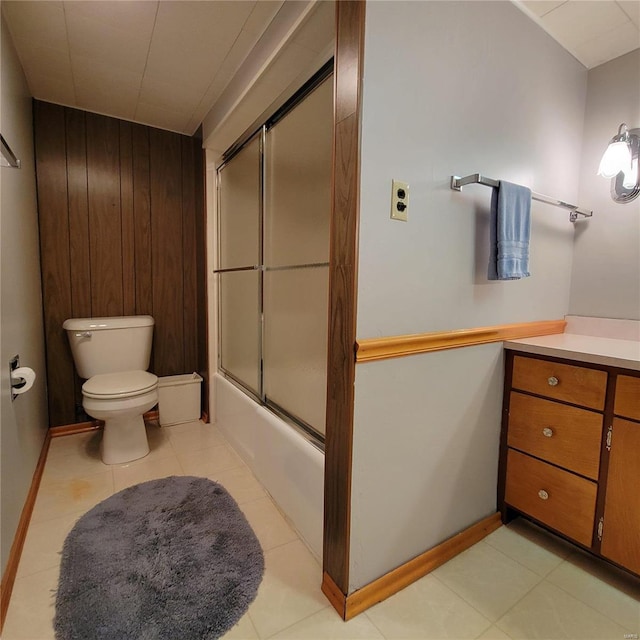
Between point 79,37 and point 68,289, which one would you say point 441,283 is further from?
point 68,289

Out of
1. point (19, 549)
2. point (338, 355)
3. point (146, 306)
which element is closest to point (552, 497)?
point (338, 355)

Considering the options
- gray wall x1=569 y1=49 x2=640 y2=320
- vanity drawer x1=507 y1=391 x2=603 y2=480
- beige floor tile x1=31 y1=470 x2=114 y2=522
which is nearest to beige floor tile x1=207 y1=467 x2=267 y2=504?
beige floor tile x1=31 y1=470 x2=114 y2=522

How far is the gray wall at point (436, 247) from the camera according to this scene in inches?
41.1

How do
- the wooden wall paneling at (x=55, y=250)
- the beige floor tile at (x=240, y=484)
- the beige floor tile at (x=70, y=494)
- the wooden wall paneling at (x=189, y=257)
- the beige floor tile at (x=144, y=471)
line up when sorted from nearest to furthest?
the beige floor tile at (x=70, y=494)
the beige floor tile at (x=240, y=484)
the beige floor tile at (x=144, y=471)
the wooden wall paneling at (x=55, y=250)
the wooden wall paneling at (x=189, y=257)

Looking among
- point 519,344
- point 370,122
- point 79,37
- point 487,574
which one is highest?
point 79,37

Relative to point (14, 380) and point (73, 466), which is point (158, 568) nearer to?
point (14, 380)

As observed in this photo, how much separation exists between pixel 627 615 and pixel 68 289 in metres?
3.11

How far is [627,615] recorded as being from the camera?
1134 mm

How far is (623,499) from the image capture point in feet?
3.93

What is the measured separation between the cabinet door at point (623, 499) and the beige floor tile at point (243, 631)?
1232mm

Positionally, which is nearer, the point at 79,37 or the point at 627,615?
the point at 627,615

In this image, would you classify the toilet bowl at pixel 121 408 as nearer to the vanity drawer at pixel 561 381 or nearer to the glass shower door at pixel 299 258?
the glass shower door at pixel 299 258

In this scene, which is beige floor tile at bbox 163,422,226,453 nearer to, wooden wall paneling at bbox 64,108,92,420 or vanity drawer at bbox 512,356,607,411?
wooden wall paneling at bbox 64,108,92,420

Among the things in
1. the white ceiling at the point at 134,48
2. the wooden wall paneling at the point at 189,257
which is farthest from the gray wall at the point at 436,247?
the wooden wall paneling at the point at 189,257
